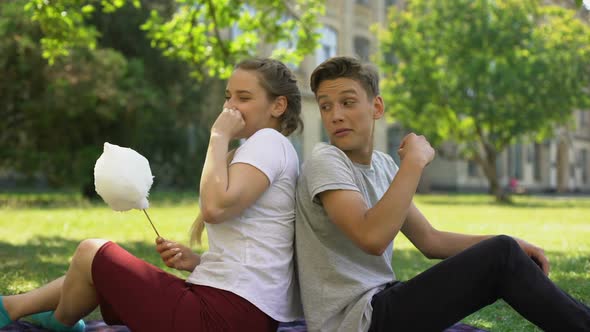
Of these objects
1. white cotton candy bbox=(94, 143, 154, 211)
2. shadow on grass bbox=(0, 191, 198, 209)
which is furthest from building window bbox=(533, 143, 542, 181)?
white cotton candy bbox=(94, 143, 154, 211)

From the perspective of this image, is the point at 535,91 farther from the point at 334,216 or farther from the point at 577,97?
the point at 334,216

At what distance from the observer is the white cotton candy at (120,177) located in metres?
2.92

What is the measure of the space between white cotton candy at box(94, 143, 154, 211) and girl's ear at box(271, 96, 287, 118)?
1.98 ft

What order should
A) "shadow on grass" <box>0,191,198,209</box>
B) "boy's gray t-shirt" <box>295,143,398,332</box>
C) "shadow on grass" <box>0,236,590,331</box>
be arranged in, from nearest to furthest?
"boy's gray t-shirt" <box>295,143,398,332</box> < "shadow on grass" <box>0,236,590,331</box> < "shadow on grass" <box>0,191,198,209</box>

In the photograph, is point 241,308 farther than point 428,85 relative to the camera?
No

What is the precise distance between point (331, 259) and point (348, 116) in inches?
24.4

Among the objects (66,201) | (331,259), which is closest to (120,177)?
(331,259)

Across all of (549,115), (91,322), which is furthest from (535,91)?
(91,322)

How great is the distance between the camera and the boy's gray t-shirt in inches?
106

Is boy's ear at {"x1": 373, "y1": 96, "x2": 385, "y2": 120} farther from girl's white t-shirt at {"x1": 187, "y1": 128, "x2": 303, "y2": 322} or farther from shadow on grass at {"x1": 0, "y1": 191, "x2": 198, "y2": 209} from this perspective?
shadow on grass at {"x1": 0, "y1": 191, "x2": 198, "y2": 209}

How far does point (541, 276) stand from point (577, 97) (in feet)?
78.5

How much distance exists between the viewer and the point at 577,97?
80.2 ft

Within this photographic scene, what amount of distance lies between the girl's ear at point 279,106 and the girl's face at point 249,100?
15mm

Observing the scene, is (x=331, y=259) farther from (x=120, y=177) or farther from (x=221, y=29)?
(x=221, y=29)
